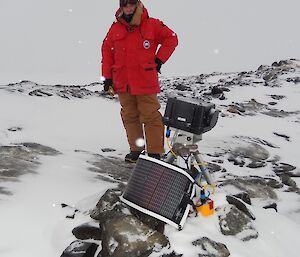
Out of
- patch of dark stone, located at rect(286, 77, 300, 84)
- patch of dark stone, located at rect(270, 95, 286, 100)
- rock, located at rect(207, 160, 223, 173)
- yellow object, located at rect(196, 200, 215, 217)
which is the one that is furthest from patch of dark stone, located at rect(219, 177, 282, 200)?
patch of dark stone, located at rect(286, 77, 300, 84)

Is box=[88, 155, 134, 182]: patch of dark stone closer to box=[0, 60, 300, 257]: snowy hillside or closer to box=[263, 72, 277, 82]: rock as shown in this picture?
→ box=[0, 60, 300, 257]: snowy hillside

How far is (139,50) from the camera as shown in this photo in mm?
4914

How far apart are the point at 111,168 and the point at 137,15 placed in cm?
186

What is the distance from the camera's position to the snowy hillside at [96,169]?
11.6 feet

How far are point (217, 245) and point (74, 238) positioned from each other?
3.74 ft

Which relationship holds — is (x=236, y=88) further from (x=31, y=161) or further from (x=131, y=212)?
(x=131, y=212)

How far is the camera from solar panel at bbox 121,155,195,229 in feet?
11.3

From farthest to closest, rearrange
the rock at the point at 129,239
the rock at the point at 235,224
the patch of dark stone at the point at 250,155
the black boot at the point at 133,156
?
the patch of dark stone at the point at 250,155
the black boot at the point at 133,156
the rock at the point at 235,224
the rock at the point at 129,239

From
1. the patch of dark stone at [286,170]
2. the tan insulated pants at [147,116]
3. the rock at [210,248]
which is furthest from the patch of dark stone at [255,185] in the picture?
the rock at [210,248]

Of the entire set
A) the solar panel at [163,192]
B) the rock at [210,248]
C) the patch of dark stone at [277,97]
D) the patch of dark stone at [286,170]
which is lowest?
the patch of dark stone at [277,97]

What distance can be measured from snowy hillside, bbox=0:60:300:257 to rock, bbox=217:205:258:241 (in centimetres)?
1

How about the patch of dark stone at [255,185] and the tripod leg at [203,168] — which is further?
the patch of dark stone at [255,185]

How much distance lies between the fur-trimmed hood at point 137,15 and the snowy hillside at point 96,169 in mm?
1738

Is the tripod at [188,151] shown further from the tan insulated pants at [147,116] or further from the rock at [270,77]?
the rock at [270,77]
